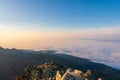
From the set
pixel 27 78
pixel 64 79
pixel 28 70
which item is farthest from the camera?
pixel 28 70

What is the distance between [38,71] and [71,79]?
58.5m

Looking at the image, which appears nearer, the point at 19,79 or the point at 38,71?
the point at 38,71

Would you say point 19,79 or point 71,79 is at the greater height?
point 71,79

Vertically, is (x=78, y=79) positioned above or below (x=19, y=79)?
above

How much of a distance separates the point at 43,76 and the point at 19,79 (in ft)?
111

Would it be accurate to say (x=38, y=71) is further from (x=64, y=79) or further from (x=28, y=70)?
(x=64, y=79)

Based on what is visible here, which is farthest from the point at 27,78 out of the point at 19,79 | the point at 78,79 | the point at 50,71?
the point at 78,79

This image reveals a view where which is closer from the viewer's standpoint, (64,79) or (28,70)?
(64,79)

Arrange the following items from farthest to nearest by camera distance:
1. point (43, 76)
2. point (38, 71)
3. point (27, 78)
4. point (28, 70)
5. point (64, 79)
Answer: point (28, 70) → point (27, 78) → point (38, 71) → point (43, 76) → point (64, 79)

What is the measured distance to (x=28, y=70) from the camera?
15412 cm

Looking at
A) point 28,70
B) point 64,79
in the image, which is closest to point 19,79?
point 28,70

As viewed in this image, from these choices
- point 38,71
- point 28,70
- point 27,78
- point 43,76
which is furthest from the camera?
point 28,70

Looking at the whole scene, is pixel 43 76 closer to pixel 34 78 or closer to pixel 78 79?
pixel 34 78

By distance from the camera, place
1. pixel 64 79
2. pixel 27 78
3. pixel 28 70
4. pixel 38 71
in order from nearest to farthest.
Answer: pixel 64 79
pixel 38 71
pixel 27 78
pixel 28 70
